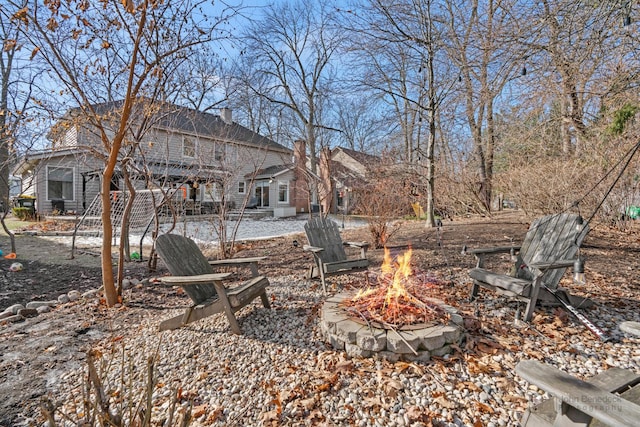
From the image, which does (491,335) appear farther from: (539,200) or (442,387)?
(539,200)

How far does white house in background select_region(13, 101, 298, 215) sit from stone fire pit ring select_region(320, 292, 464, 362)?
10.8 feet

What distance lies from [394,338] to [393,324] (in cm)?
20

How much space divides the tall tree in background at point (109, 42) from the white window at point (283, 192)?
55.9ft

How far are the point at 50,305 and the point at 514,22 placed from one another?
7562 mm

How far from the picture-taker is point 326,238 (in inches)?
189

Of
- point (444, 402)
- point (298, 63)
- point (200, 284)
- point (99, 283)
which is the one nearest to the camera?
point (444, 402)

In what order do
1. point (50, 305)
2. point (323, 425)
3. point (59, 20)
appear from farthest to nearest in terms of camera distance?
point (50, 305)
point (59, 20)
point (323, 425)

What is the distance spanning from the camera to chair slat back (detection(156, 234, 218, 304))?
3346 mm

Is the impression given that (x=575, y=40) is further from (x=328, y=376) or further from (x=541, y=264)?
(x=328, y=376)

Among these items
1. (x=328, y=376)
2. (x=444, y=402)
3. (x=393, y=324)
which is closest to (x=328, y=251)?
(x=393, y=324)

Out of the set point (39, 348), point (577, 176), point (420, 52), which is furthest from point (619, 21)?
point (39, 348)

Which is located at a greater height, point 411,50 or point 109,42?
point 411,50

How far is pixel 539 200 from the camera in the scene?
26.0 feet

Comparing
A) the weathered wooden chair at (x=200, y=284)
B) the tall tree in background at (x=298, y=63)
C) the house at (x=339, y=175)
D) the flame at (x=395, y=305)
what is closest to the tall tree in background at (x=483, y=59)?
the house at (x=339, y=175)
